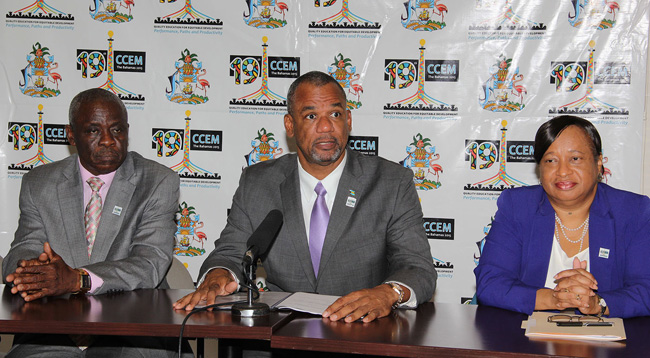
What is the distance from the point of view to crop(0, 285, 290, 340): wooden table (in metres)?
2.26

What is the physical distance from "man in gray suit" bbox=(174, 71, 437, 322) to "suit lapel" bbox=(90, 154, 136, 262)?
57 centimetres

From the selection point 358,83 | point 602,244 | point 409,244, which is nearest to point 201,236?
point 358,83

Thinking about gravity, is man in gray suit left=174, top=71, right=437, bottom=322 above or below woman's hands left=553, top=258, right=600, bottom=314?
above

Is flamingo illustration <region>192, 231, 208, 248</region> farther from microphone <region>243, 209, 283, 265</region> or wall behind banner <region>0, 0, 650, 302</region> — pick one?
microphone <region>243, 209, 283, 265</region>

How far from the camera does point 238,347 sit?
8.92 feet

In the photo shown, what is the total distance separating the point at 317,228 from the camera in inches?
127

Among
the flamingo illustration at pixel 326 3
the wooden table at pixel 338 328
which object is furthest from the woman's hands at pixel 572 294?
the flamingo illustration at pixel 326 3

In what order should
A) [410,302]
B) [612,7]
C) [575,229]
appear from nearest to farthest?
1. [410,302]
2. [575,229]
3. [612,7]

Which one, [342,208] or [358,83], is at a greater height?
[358,83]

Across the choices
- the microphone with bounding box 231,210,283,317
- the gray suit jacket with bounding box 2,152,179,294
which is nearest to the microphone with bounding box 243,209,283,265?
the microphone with bounding box 231,210,283,317

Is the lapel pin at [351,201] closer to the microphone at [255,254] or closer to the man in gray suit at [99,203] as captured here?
the microphone at [255,254]

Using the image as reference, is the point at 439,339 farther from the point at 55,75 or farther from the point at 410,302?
the point at 55,75

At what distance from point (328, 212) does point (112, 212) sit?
3.75 feet

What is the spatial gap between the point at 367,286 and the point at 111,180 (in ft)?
4.97
